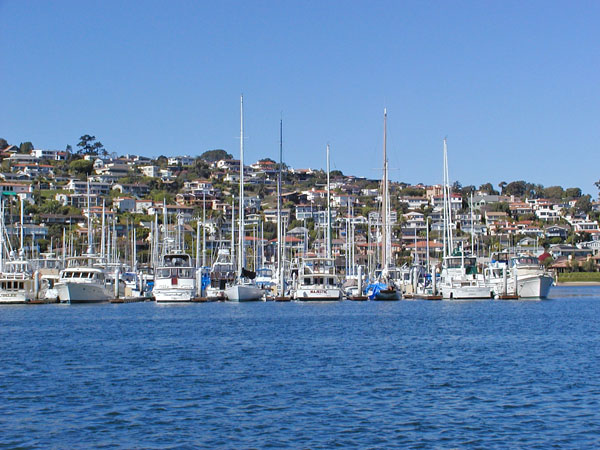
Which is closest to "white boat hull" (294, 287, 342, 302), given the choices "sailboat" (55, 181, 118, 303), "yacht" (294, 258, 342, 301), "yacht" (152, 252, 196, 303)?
"yacht" (294, 258, 342, 301)

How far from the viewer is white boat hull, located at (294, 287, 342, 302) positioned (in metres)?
75.9

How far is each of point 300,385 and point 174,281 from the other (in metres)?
47.5

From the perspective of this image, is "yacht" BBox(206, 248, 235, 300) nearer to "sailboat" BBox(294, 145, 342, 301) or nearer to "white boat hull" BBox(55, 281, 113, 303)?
"sailboat" BBox(294, 145, 342, 301)

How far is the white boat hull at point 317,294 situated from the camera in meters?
75.9

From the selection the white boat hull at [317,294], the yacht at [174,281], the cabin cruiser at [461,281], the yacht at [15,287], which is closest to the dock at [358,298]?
the white boat hull at [317,294]

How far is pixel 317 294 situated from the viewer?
7600 cm

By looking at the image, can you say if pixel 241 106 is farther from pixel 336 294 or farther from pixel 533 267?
pixel 533 267

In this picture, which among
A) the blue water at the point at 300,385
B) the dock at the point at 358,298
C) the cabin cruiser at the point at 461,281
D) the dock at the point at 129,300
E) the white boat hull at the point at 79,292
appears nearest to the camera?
the blue water at the point at 300,385

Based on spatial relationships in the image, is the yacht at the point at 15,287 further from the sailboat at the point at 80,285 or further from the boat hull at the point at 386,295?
the boat hull at the point at 386,295

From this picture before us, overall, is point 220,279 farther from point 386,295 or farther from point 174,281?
point 386,295

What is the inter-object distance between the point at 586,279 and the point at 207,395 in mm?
143539

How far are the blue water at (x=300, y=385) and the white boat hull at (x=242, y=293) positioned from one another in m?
23.0

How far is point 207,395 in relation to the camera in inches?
1097

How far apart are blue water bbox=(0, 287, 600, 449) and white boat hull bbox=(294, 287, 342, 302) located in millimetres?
21560
